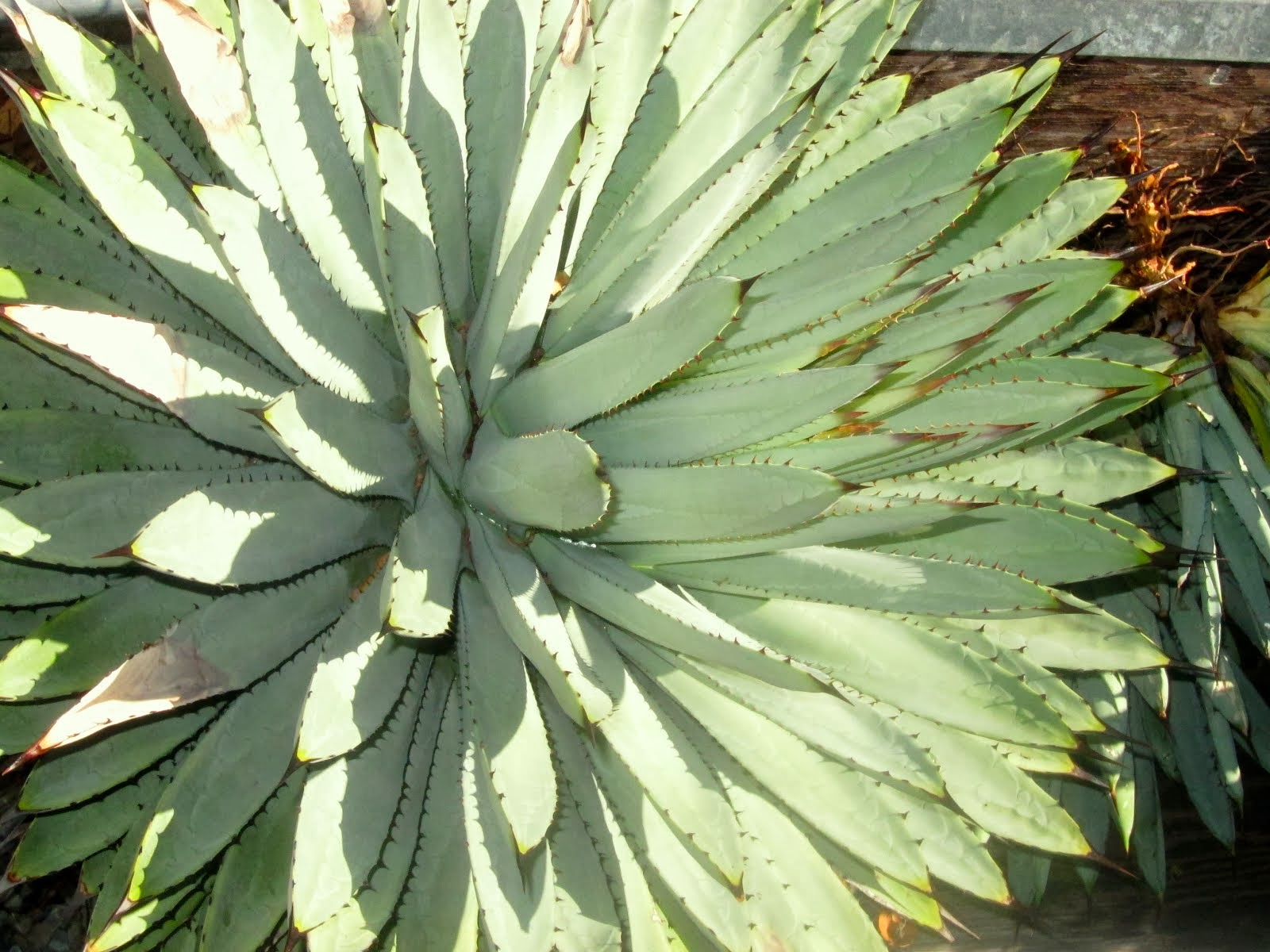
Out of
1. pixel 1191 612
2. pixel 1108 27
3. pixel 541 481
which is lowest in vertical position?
pixel 1191 612

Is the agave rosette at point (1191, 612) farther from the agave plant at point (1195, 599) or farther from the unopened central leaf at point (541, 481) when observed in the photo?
the unopened central leaf at point (541, 481)

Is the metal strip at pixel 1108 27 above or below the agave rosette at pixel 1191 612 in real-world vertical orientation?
above

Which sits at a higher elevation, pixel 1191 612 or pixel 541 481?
pixel 541 481

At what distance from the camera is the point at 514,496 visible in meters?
0.83

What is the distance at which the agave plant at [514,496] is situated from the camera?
836 mm

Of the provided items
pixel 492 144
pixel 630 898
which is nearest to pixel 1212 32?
pixel 492 144

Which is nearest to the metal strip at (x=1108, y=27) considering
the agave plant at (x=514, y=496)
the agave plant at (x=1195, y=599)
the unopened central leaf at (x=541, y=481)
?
the agave plant at (x=1195, y=599)

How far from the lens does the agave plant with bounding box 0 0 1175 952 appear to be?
0.84 metres

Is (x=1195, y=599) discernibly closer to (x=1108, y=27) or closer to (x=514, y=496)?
(x=1108, y=27)

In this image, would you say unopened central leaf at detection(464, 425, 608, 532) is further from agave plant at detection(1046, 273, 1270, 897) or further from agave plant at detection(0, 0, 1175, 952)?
agave plant at detection(1046, 273, 1270, 897)

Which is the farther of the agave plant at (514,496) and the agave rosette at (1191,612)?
the agave rosette at (1191,612)

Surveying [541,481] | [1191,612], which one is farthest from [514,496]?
[1191,612]

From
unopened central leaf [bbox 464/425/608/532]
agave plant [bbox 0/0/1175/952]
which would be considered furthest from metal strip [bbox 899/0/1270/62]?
unopened central leaf [bbox 464/425/608/532]

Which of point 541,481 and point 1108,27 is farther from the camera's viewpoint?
point 1108,27
